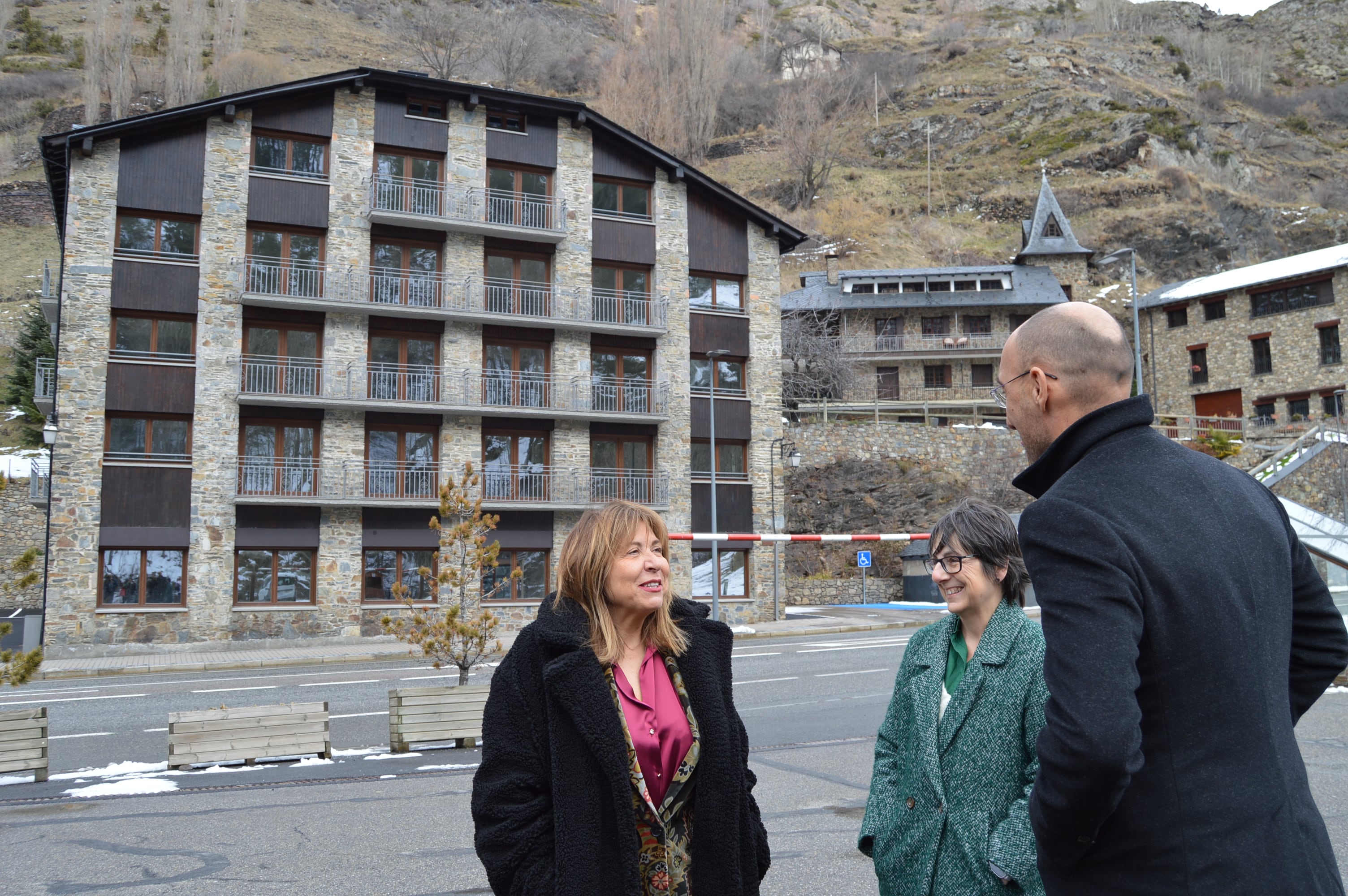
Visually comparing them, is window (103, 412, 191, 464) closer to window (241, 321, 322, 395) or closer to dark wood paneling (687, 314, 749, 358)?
window (241, 321, 322, 395)

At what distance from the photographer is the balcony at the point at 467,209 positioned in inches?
1192

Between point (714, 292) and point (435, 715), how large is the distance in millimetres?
24921

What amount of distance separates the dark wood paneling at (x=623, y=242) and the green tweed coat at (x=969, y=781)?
3029 cm

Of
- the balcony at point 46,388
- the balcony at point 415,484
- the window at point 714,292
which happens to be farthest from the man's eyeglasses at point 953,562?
the window at point 714,292

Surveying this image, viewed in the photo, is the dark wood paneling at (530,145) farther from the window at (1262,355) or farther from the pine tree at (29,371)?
the window at (1262,355)

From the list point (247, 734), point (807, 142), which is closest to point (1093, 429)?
point (247, 734)

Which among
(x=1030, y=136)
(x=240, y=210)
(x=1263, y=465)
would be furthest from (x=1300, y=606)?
(x=1030, y=136)

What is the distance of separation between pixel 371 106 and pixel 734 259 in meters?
12.1

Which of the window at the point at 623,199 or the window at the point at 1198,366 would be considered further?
the window at the point at 1198,366

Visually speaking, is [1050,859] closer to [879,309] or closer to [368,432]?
[368,432]

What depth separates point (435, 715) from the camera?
35.8 feet

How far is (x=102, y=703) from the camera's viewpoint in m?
15.9

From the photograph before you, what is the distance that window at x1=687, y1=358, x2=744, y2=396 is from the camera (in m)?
33.5

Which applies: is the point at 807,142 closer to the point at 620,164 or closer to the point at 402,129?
the point at 620,164
